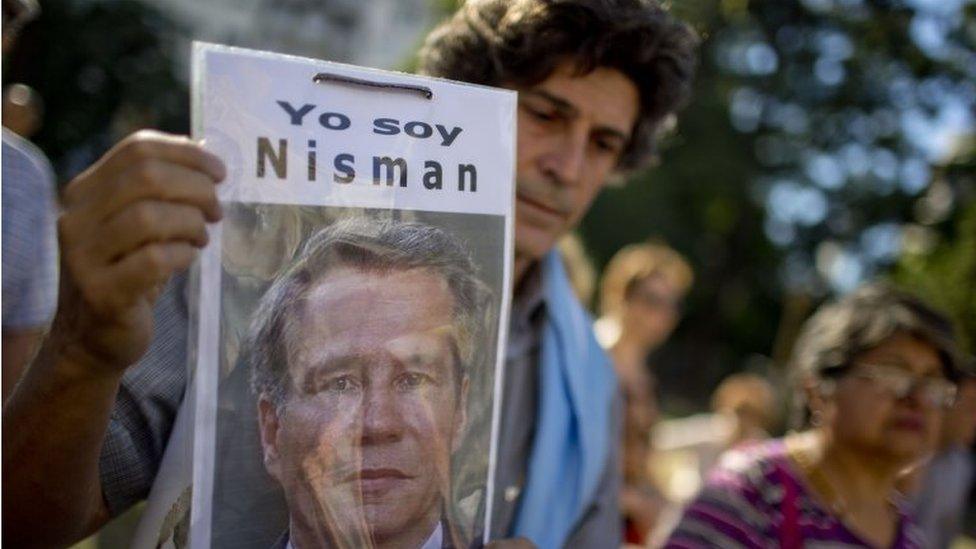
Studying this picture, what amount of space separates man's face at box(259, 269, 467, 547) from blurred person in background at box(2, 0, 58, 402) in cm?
40

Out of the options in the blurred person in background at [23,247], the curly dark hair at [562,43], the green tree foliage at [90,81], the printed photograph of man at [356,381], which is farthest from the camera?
the green tree foliage at [90,81]

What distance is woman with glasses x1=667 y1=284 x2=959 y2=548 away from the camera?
1.66 meters

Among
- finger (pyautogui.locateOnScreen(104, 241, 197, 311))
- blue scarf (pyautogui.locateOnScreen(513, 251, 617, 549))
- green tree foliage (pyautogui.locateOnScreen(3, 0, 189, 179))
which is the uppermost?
green tree foliage (pyautogui.locateOnScreen(3, 0, 189, 179))

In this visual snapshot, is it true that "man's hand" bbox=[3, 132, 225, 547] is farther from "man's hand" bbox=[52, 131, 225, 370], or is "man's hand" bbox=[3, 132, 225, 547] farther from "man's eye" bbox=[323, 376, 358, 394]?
"man's eye" bbox=[323, 376, 358, 394]

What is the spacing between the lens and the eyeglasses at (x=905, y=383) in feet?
6.01

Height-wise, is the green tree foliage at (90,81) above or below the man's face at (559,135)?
above

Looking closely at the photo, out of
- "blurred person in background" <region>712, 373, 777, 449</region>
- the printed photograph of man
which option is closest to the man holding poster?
the printed photograph of man

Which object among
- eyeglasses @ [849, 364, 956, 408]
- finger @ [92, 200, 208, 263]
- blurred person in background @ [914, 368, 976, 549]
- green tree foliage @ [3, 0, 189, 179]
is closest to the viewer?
finger @ [92, 200, 208, 263]

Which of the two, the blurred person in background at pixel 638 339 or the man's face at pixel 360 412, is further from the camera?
the blurred person in background at pixel 638 339

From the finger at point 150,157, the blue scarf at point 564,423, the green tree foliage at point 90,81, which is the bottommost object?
the blue scarf at point 564,423

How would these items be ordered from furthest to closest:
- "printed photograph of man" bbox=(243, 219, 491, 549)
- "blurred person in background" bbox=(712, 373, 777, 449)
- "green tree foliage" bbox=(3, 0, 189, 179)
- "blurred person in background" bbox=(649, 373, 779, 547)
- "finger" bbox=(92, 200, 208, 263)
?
"blurred person in background" bbox=(712, 373, 777, 449) < "blurred person in background" bbox=(649, 373, 779, 547) < "green tree foliage" bbox=(3, 0, 189, 179) < "printed photograph of man" bbox=(243, 219, 491, 549) < "finger" bbox=(92, 200, 208, 263)

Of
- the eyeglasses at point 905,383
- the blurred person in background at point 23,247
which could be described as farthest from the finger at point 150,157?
the eyeglasses at point 905,383

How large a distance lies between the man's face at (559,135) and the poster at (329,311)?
0.46m

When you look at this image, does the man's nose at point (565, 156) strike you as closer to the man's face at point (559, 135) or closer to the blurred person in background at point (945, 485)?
the man's face at point (559, 135)
